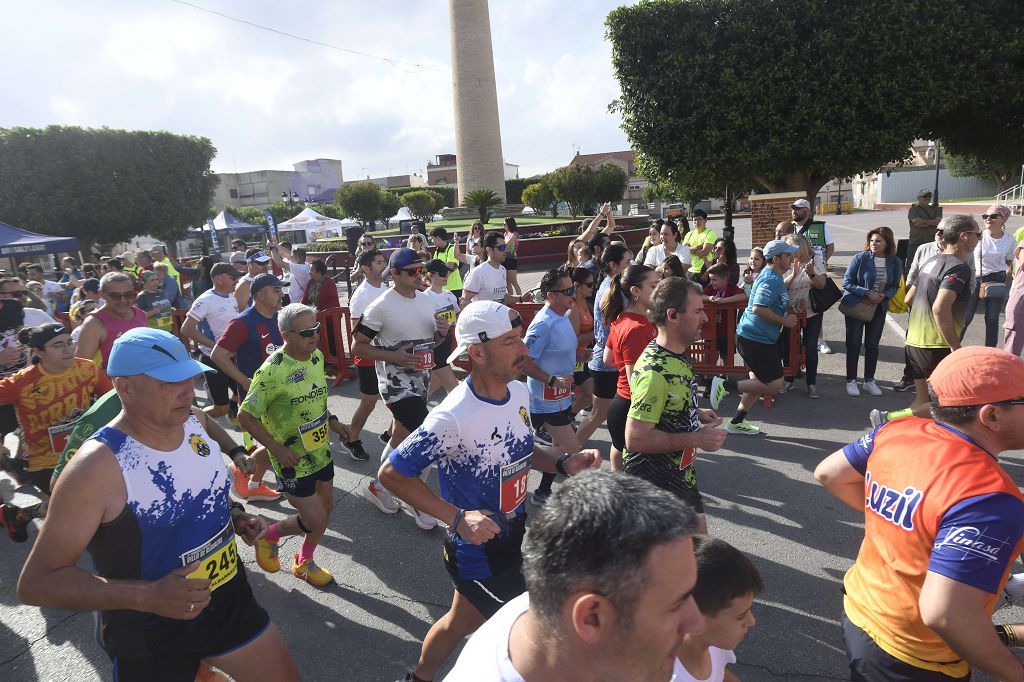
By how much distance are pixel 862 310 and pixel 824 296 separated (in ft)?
1.43

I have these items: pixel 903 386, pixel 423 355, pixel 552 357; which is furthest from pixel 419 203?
pixel 552 357

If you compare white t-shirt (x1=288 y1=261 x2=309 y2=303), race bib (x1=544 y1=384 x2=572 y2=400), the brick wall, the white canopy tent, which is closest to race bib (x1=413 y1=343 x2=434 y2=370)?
race bib (x1=544 y1=384 x2=572 y2=400)

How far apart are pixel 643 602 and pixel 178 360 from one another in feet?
6.46

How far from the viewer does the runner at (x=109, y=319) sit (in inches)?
207

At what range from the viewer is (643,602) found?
1.19 meters

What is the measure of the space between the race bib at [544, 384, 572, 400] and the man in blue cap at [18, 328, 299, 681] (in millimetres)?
2561

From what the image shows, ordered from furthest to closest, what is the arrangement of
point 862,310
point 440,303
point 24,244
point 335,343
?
point 24,244
point 335,343
point 440,303
point 862,310

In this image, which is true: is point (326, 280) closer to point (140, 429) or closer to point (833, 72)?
point (140, 429)

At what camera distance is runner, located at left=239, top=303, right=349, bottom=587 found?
390 centimetres

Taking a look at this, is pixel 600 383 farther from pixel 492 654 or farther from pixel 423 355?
pixel 492 654

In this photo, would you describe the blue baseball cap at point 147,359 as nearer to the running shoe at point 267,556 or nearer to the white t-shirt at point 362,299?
the running shoe at point 267,556

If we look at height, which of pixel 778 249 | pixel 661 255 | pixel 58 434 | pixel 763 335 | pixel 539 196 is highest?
pixel 539 196

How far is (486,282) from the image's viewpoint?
27.7 ft

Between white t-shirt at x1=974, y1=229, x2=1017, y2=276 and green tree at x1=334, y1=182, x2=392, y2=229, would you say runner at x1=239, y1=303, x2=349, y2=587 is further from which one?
green tree at x1=334, y1=182, x2=392, y2=229
